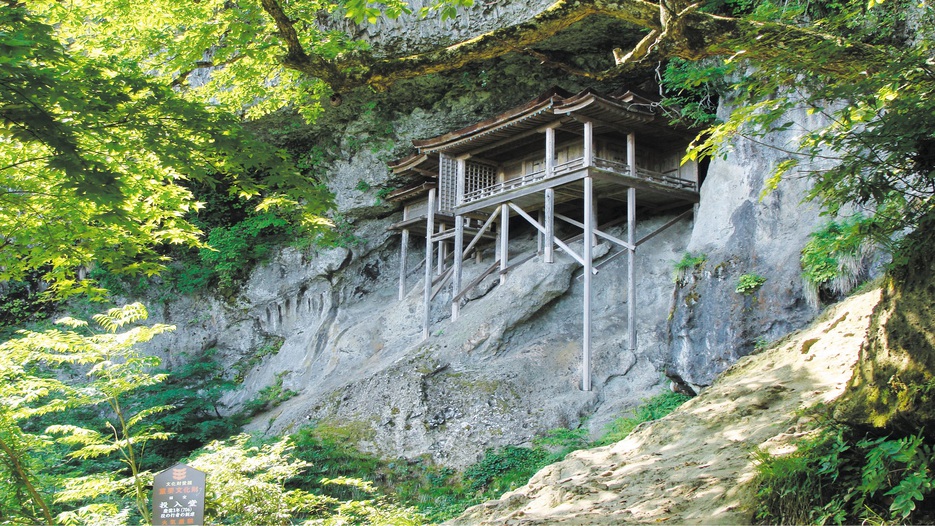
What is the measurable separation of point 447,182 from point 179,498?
17.4 meters

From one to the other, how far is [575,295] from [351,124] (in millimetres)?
11712

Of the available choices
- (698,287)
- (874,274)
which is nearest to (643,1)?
(874,274)

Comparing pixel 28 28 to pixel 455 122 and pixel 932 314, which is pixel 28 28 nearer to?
pixel 932 314

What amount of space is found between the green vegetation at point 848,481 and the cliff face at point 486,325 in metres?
9.45

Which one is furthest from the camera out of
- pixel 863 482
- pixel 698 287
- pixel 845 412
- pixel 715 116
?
pixel 715 116

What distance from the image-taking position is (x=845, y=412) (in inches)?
167

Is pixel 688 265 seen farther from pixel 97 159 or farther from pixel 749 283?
pixel 97 159

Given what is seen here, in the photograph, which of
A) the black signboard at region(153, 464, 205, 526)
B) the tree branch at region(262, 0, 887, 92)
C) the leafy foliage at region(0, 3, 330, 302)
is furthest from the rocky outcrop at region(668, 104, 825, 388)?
the black signboard at region(153, 464, 205, 526)

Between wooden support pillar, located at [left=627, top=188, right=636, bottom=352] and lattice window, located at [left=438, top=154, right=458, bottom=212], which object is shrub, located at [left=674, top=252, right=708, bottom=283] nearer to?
wooden support pillar, located at [left=627, top=188, right=636, bottom=352]

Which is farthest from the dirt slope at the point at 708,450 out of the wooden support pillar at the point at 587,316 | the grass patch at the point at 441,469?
the wooden support pillar at the point at 587,316

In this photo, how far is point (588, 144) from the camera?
18359 mm

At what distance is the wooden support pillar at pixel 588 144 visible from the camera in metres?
18.2

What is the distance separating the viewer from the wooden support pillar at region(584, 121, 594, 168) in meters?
18.2

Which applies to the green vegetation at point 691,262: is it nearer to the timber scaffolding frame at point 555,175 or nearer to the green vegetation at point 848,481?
the timber scaffolding frame at point 555,175
